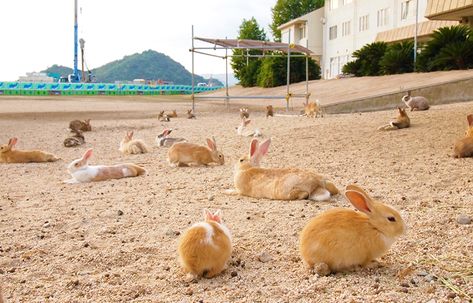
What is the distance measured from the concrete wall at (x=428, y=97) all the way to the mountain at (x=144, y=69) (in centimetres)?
9441

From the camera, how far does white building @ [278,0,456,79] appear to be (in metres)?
37.0

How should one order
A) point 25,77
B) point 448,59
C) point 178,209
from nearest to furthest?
1. point 178,209
2. point 448,59
3. point 25,77

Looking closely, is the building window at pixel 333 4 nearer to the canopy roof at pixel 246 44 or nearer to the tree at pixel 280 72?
the tree at pixel 280 72

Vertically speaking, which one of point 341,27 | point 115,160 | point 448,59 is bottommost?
point 115,160

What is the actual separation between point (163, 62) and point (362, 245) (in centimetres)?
11750

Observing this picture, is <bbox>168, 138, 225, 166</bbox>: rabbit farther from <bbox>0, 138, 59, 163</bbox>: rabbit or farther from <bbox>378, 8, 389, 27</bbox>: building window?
<bbox>378, 8, 389, 27</bbox>: building window

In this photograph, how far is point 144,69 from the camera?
379ft

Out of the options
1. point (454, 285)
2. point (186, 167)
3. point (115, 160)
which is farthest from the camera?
point (115, 160)

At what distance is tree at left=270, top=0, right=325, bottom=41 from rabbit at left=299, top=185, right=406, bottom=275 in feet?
205

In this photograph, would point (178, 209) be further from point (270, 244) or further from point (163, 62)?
point (163, 62)

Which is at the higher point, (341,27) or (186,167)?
(341,27)

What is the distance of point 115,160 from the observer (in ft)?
30.0

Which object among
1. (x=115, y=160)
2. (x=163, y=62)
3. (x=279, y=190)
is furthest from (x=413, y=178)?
Answer: (x=163, y=62)

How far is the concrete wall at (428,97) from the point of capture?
14.5 m
